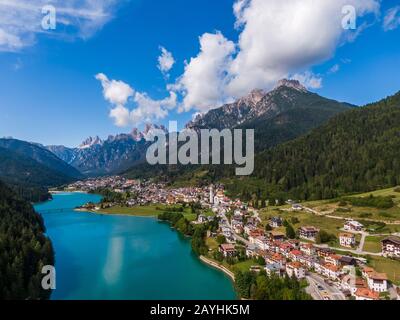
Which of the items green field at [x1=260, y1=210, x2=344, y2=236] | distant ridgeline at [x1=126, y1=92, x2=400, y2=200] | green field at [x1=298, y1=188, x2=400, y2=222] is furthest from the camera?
distant ridgeline at [x1=126, y1=92, x2=400, y2=200]

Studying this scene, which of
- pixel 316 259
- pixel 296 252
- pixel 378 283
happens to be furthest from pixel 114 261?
pixel 378 283

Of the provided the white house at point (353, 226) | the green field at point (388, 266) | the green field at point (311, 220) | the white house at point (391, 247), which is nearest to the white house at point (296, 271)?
the green field at point (388, 266)

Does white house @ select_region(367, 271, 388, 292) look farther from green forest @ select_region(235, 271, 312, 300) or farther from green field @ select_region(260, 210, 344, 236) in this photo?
green field @ select_region(260, 210, 344, 236)

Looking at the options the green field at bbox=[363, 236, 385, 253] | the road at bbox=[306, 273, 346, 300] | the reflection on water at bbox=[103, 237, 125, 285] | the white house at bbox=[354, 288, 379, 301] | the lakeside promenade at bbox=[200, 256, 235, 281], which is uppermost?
the green field at bbox=[363, 236, 385, 253]

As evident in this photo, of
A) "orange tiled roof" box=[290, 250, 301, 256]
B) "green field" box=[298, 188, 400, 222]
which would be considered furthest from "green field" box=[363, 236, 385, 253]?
"orange tiled roof" box=[290, 250, 301, 256]
